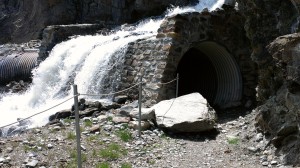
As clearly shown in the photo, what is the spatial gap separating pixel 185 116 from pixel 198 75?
520 centimetres

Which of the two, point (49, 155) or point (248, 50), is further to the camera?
point (248, 50)

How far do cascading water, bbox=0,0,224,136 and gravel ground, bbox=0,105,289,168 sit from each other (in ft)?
9.09

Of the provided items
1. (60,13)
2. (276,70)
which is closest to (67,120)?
(276,70)

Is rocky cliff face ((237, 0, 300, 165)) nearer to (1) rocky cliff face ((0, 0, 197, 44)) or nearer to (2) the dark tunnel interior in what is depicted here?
(2) the dark tunnel interior

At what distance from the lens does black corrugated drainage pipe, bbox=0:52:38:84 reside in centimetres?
1877

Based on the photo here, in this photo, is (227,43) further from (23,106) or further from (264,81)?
(23,106)

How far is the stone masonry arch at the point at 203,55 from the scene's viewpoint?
10.6 meters

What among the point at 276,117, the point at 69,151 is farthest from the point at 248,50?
the point at 69,151

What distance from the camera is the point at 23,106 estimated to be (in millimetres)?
14406

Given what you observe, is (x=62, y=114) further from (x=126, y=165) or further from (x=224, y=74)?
(x=224, y=74)

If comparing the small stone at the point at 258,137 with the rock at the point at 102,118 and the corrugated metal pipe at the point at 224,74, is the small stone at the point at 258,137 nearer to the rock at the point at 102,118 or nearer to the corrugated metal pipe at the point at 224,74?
the rock at the point at 102,118

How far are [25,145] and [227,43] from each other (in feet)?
21.8

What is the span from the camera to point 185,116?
28.1ft

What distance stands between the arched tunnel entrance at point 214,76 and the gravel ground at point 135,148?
9.35 feet
